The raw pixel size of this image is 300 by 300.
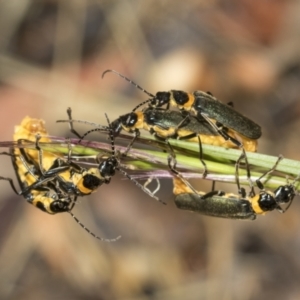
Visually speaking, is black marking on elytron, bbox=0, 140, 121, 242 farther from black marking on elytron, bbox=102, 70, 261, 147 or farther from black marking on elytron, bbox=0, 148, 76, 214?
black marking on elytron, bbox=102, 70, 261, 147

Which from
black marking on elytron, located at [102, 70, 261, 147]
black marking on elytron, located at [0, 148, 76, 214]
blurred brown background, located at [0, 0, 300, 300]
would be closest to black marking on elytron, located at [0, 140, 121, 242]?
black marking on elytron, located at [0, 148, 76, 214]

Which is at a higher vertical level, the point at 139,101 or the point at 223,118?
the point at 223,118

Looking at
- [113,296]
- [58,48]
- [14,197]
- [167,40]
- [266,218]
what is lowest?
[113,296]

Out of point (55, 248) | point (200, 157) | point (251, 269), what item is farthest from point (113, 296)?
point (200, 157)

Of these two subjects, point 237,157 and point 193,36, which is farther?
point 193,36

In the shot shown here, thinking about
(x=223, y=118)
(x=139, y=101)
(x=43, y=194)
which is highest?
(x=223, y=118)

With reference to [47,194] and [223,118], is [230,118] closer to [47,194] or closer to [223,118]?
[223,118]

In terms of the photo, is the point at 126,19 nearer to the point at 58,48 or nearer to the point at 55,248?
the point at 58,48

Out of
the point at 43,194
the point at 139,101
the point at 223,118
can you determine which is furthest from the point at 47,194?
the point at 139,101

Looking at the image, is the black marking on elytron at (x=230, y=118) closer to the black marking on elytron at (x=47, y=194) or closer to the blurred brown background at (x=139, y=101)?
the black marking on elytron at (x=47, y=194)
